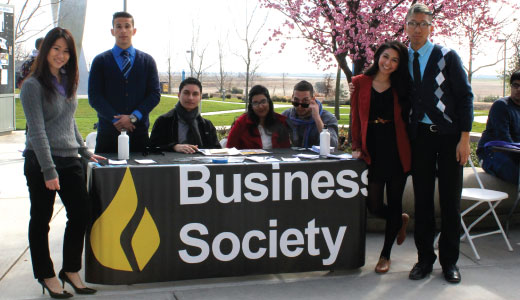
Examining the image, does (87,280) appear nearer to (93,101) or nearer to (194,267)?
(194,267)

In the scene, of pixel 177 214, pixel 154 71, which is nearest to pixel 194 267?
pixel 177 214

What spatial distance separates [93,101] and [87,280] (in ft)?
4.81

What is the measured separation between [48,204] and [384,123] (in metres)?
2.26

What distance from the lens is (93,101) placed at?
14.6 feet

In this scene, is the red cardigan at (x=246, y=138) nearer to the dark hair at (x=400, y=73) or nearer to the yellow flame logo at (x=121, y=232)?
the dark hair at (x=400, y=73)

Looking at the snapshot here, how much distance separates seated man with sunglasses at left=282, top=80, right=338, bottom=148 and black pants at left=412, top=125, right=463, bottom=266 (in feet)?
3.46

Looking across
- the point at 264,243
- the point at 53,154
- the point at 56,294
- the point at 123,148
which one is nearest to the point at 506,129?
the point at 264,243

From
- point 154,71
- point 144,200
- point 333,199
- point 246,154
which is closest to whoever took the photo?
point 144,200

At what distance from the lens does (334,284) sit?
12.8 ft

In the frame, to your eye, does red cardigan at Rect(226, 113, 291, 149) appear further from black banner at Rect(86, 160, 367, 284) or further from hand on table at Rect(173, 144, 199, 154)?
black banner at Rect(86, 160, 367, 284)

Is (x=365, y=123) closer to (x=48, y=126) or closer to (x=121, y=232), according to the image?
(x=121, y=232)

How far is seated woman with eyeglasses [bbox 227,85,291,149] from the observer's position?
496 centimetres

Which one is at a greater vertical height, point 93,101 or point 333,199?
point 93,101

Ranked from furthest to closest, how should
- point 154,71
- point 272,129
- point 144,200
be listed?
1. point 272,129
2. point 154,71
3. point 144,200
